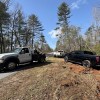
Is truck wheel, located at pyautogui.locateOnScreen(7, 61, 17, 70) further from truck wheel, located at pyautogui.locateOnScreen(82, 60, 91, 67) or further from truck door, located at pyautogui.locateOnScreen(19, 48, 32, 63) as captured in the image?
truck wheel, located at pyautogui.locateOnScreen(82, 60, 91, 67)

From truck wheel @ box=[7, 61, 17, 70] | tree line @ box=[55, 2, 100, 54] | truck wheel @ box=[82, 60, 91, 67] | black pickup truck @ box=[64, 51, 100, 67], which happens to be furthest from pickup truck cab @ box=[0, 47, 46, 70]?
tree line @ box=[55, 2, 100, 54]

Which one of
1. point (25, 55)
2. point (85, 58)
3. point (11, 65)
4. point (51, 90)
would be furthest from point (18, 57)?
point (51, 90)

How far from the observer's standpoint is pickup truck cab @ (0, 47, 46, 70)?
47.5 ft

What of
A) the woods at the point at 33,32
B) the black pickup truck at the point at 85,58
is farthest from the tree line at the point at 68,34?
the black pickup truck at the point at 85,58

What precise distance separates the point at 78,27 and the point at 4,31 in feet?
81.3

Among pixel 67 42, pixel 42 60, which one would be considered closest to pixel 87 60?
pixel 42 60

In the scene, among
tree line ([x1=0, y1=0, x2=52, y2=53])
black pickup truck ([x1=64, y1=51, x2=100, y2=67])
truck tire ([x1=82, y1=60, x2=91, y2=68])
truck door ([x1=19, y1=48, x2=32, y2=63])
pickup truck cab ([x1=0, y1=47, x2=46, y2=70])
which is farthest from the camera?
tree line ([x1=0, y1=0, x2=52, y2=53])

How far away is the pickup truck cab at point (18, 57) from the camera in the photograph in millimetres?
14463

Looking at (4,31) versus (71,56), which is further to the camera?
(4,31)

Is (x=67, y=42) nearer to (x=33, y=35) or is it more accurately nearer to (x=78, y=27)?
(x=78, y=27)

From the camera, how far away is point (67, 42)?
59062 millimetres

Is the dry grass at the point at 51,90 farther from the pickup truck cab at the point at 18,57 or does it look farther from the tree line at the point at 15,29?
the tree line at the point at 15,29

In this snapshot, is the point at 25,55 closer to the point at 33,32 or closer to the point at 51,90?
the point at 51,90

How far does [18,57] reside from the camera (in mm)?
15703
